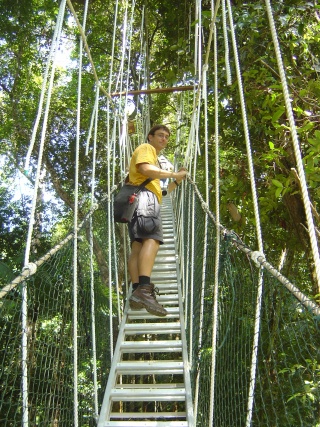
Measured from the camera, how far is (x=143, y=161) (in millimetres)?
1753

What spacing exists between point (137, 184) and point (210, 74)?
1.38m

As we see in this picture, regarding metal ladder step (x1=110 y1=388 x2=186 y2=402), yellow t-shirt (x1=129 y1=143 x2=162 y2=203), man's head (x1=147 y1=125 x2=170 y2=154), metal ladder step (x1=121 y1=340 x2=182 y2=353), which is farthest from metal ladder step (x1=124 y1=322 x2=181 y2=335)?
man's head (x1=147 y1=125 x2=170 y2=154)

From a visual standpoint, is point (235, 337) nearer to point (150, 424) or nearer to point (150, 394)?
point (150, 394)

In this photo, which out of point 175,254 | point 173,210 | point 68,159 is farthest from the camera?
point 68,159

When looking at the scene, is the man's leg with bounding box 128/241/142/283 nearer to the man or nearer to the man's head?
the man

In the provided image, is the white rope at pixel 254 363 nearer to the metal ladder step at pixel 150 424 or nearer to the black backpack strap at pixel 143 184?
the metal ladder step at pixel 150 424

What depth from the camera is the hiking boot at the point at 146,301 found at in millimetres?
1555

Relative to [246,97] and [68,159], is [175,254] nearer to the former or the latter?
[246,97]

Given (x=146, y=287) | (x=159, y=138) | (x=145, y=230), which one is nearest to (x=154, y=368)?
(x=146, y=287)

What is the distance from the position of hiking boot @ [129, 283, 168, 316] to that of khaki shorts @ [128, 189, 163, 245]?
0.69 ft

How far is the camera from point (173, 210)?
366 cm

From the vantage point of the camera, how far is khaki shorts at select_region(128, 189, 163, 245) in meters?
1.70

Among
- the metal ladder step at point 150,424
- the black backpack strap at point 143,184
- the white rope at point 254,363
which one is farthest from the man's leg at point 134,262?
the white rope at point 254,363

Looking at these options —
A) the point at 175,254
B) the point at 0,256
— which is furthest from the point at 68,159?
the point at 175,254
